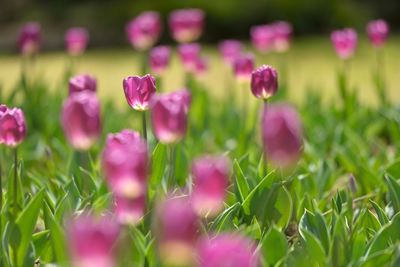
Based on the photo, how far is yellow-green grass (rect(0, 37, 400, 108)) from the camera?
4.68 metres

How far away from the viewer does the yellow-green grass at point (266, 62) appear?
468cm

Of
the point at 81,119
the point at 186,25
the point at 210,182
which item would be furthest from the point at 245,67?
the point at 210,182

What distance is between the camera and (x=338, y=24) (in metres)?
6.39

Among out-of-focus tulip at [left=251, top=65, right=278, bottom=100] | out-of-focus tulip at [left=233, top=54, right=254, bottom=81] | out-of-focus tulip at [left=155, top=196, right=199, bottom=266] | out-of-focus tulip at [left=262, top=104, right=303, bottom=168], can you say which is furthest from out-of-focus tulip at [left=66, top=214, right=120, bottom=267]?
out-of-focus tulip at [left=233, top=54, right=254, bottom=81]

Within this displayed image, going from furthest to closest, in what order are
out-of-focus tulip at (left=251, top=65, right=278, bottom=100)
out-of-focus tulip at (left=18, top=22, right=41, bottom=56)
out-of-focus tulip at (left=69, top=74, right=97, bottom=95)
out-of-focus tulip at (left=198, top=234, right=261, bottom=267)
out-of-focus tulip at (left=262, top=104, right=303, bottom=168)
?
out-of-focus tulip at (left=18, top=22, right=41, bottom=56) → out-of-focus tulip at (left=69, top=74, right=97, bottom=95) → out-of-focus tulip at (left=251, top=65, right=278, bottom=100) → out-of-focus tulip at (left=262, top=104, right=303, bottom=168) → out-of-focus tulip at (left=198, top=234, right=261, bottom=267)

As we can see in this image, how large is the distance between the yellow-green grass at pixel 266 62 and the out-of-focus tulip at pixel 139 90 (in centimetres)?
267

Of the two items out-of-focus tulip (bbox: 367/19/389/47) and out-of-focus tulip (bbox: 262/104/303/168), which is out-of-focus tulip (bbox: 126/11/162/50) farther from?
out-of-focus tulip (bbox: 262/104/303/168)

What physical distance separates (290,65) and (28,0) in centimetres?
269

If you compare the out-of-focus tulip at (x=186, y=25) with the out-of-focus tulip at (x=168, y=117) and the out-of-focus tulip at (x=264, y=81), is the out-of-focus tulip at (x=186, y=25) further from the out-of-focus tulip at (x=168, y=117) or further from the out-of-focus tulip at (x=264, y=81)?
the out-of-focus tulip at (x=168, y=117)

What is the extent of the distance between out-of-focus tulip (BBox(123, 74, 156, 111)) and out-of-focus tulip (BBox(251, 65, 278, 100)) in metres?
0.26

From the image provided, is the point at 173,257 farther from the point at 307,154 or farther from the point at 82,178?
the point at 307,154

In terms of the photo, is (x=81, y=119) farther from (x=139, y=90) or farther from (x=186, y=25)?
(x=186, y=25)

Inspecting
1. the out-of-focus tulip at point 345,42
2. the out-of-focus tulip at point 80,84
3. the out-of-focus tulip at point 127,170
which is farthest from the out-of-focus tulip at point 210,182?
the out-of-focus tulip at point 345,42

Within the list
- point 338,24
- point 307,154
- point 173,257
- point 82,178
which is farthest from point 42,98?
point 338,24
